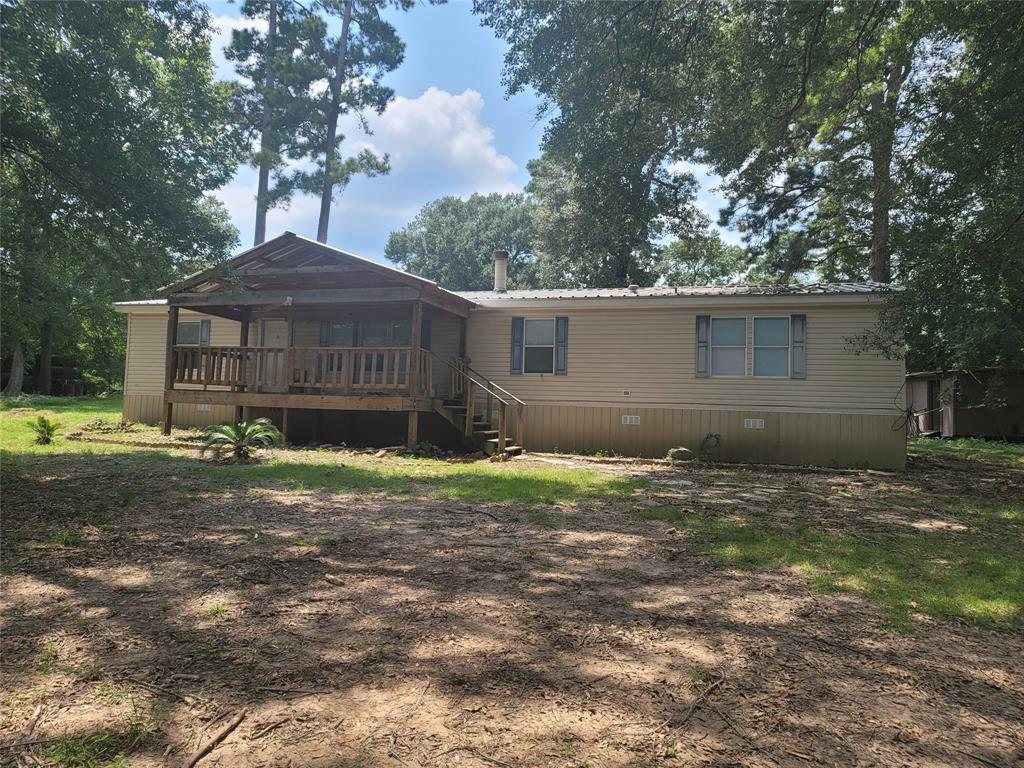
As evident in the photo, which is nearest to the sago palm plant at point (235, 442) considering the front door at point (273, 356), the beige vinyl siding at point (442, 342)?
the front door at point (273, 356)

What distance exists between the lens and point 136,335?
15.6 meters

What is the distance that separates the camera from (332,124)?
2166 centimetres

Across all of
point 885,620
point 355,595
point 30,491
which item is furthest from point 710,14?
point 30,491

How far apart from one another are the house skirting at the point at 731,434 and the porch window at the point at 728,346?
2.73 feet

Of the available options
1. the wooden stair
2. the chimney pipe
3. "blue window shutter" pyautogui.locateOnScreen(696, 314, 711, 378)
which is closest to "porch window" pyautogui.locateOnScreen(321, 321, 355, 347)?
the wooden stair

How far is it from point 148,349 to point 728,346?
14.1 meters

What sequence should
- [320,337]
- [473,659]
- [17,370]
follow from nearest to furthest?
[473,659]
[320,337]
[17,370]

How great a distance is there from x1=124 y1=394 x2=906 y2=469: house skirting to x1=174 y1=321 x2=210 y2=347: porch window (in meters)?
8.71

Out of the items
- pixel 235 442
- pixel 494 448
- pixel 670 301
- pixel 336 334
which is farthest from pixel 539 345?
pixel 235 442

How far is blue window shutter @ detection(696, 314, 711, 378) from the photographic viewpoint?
39.4 ft

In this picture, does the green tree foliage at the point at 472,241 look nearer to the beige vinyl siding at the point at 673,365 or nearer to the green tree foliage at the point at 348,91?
the green tree foliage at the point at 348,91

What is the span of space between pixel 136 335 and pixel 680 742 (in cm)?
1720

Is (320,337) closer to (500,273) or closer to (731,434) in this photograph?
(500,273)

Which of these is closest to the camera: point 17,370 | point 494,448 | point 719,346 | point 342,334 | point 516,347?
point 494,448
